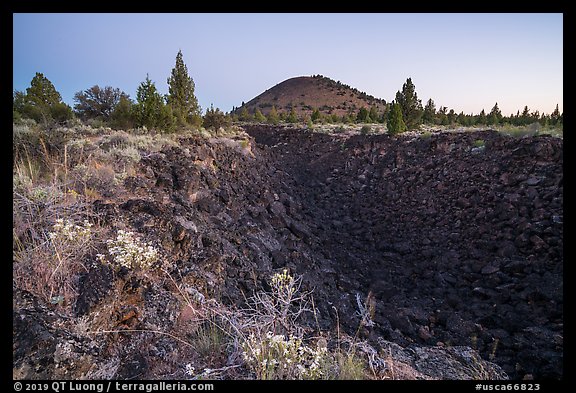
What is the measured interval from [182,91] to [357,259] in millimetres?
14167

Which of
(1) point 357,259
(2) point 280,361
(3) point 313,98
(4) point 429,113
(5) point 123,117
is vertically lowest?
(1) point 357,259

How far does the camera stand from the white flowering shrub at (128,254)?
2955 mm

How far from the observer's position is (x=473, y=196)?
7590 millimetres

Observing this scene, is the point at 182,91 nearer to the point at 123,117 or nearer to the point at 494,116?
the point at 123,117

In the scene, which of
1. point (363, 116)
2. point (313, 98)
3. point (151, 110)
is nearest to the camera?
point (151, 110)

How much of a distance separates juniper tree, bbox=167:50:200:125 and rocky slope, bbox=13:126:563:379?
6.66m

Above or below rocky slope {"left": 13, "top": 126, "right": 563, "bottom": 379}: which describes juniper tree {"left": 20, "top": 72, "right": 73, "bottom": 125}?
above

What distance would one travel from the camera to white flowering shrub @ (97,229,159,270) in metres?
2.96

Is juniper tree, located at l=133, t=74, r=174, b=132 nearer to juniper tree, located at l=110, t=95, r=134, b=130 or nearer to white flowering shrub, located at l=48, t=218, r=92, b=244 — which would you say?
juniper tree, located at l=110, t=95, r=134, b=130

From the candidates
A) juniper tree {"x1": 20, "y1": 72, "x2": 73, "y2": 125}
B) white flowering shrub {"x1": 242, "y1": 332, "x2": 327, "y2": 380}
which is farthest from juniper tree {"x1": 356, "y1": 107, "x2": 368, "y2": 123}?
white flowering shrub {"x1": 242, "y1": 332, "x2": 327, "y2": 380}

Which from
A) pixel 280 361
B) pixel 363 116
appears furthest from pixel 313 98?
Answer: pixel 280 361

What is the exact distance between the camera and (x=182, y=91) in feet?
52.9

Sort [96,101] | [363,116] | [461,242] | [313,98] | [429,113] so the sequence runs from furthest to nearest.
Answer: [313,98] → [363,116] → [429,113] → [96,101] → [461,242]
